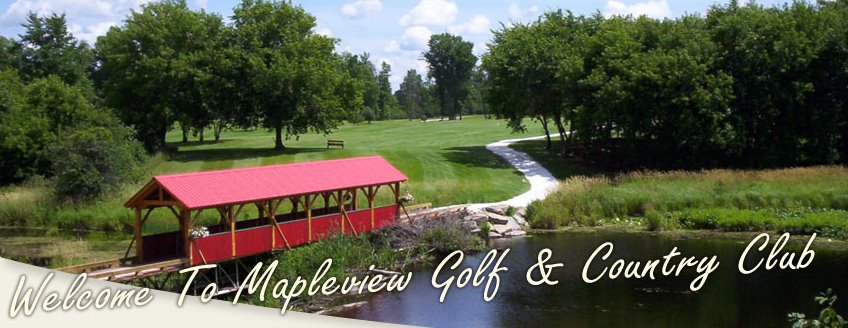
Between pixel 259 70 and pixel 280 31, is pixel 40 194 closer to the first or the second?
pixel 259 70

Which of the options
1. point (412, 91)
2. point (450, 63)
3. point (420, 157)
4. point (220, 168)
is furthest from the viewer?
point (412, 91)

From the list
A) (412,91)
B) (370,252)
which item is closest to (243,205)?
(370,252)

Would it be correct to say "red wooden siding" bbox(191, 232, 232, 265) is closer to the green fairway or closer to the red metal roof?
the red metal roof

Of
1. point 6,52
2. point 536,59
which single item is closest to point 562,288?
point 536,59

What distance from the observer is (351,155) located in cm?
5609

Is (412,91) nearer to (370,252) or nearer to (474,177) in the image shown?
(474,177)

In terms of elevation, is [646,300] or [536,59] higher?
[536,59]

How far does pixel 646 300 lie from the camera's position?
917 inches

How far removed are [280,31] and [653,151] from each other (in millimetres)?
26578

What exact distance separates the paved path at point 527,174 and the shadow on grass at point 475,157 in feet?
2.09

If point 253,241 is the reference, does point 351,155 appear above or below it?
below

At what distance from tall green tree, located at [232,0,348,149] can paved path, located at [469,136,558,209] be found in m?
11.9

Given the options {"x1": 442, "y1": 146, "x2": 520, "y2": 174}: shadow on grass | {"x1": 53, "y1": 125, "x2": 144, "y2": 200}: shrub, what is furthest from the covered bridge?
{"x1": 442, "y1": 146, "x2": 520, "y2": 174}: shadow on grass

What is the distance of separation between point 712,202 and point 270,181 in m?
19.7
